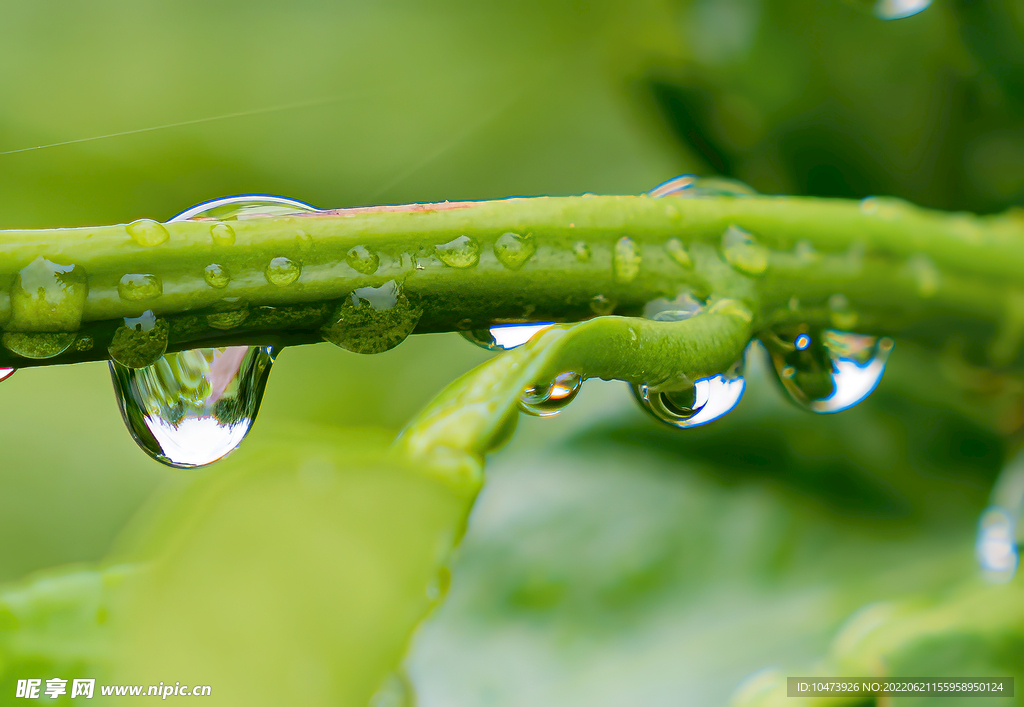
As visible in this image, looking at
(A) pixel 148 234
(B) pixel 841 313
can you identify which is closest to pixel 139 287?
(A) pixel 148 234

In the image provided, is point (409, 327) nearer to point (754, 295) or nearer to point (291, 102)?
point (754, 295)

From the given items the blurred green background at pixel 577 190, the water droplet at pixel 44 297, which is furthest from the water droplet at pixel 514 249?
the blurred green background at pixel 577 190

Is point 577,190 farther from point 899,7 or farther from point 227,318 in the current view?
point 227,318

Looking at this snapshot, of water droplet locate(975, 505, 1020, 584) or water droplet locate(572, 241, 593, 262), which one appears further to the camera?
water droplet locate(975, 505, 1020, 584)

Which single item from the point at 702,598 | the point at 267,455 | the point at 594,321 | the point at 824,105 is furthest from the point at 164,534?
the point at 824,105

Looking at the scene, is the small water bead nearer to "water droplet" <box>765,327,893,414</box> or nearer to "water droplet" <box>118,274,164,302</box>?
"water droplet" <box>118,274,164,302</box>

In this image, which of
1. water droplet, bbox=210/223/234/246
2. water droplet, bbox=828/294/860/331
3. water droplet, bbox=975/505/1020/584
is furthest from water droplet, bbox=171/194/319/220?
water droplet, bbox=975/505/1020/584
